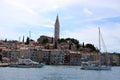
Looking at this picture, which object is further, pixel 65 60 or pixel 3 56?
pixel 65 60

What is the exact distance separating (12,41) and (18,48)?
20.5 meters

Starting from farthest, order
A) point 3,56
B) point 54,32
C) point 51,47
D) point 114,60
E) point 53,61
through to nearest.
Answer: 1. point 114,60
2. point 54,32
3. point 51,47
4. point 53,61
5. point 3,56

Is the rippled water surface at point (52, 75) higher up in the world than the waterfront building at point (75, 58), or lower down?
lower down

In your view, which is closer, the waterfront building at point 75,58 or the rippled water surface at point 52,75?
the rippled water surface at point 52,75

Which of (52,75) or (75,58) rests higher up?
(75,58)

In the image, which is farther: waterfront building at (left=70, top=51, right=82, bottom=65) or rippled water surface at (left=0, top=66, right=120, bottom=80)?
waterfront building at (left=70, top=51, right=82, bottom=65)

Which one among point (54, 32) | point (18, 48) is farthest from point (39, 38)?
point (18, 48)

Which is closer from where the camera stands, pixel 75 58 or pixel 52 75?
Answer: pixel 52 75

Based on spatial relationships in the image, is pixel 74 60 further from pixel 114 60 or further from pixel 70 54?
pixel 114 60

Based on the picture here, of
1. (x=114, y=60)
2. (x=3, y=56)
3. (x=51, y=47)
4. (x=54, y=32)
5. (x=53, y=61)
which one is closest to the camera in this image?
(x=3, y=56)

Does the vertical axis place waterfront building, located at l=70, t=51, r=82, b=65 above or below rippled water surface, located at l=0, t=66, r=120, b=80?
above

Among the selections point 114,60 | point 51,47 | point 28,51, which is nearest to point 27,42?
point 51,47

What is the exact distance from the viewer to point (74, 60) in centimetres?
12062

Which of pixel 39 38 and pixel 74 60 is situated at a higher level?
pixel 39 38
